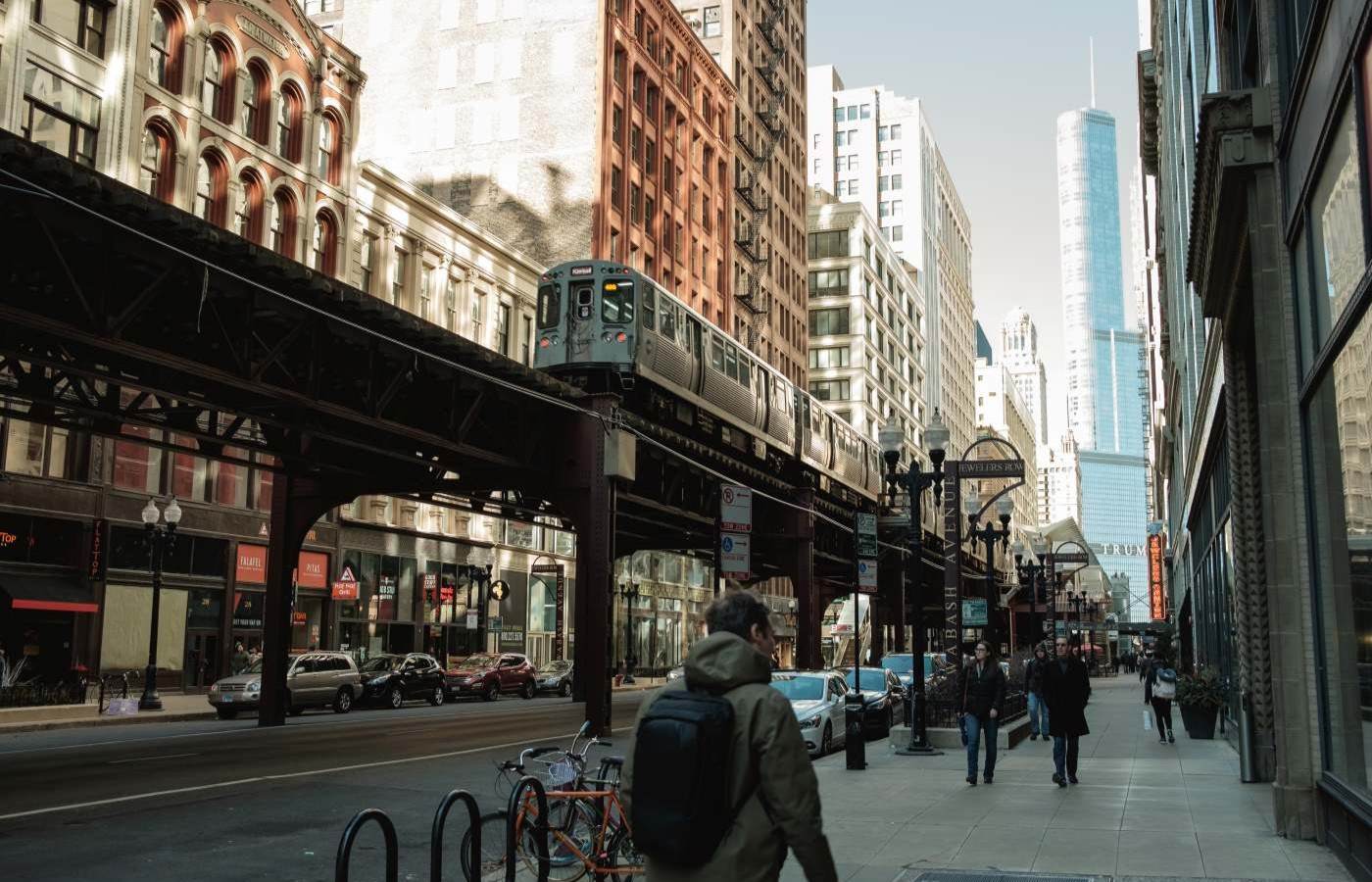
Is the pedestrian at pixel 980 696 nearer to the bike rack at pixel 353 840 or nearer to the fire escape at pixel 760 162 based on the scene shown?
the bike rack at pixel 353 840

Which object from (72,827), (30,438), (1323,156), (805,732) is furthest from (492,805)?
(30,438)

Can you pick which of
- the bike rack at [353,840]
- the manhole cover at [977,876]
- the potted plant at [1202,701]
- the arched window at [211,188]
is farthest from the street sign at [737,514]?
the arched window at [211,188]

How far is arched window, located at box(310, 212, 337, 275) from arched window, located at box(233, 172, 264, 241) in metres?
3.20

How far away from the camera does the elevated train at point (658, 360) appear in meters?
32.0

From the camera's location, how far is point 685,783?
4.50m

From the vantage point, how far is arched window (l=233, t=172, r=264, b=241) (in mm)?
41656

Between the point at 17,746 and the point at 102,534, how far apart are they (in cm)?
1752

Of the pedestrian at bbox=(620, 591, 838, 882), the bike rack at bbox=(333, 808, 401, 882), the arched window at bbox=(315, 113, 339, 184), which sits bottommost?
the bike rack at bbox=(333, 808, 401, 882)

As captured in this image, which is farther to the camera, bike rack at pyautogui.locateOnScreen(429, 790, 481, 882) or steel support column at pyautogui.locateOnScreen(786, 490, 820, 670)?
steel support column at pyautogui.locateOnScreen(786, 490, 820, 670)

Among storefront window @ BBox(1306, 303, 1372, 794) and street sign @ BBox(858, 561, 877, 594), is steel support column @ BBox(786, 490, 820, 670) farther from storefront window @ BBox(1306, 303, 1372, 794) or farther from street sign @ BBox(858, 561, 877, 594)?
storefront window @ BBox(1306, 303, 1372, 794)

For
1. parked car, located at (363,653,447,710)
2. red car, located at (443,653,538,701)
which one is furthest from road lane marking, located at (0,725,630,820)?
red car, located at (443,653,538,701)

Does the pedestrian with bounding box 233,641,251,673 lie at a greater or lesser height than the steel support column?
lesser

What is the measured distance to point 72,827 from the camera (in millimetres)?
12703

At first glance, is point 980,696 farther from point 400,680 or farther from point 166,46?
point 166,46
